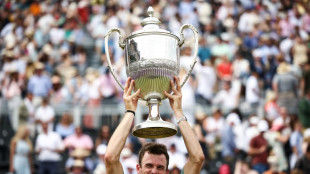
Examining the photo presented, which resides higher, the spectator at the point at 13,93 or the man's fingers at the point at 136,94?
the spectator at the point at 13,93

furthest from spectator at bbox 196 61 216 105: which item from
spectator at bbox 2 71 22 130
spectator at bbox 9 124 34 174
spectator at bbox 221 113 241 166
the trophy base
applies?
the trophy base

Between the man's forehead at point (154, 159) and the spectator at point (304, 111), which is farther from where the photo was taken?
the spectator at point (304, 111)

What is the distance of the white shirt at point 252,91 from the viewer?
626 inches

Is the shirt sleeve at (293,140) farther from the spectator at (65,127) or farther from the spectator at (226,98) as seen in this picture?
the spectator at (65,127)

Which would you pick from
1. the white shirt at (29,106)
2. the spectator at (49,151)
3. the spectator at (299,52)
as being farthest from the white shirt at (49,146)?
the spectator at (299,52)

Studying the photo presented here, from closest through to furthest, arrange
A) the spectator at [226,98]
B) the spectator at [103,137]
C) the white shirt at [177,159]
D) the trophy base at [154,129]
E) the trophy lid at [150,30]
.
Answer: the trophy base at [154,129] < the trophy lid at [150,30] < the white shirt at [177,159] < the spectator at [103,137] < the spectator at [226,98]

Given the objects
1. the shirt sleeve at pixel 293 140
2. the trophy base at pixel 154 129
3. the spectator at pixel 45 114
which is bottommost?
the trophy base at pixel 154 129

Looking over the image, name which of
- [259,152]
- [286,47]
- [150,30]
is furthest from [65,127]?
[150,30]

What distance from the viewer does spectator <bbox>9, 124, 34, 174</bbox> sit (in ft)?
45.0

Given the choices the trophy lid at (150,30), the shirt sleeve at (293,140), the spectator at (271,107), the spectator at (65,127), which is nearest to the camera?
the trophy lid at (150,30)

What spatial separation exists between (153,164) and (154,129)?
25 cm

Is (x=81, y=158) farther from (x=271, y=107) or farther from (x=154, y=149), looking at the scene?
(x=154, y=149)

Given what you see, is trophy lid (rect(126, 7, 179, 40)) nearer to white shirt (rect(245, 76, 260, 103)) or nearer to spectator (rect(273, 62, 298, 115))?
spectator (rect(273, 62, 298, 115))

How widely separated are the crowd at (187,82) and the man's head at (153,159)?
554 cm
